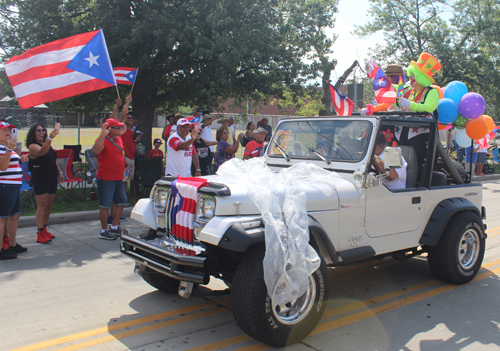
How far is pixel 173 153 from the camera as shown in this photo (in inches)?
300

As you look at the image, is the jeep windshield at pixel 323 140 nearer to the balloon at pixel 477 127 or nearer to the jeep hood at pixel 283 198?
the jeep hood at pixel 283 198

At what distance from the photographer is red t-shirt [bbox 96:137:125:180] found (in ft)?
22.0

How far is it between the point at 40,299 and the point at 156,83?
377 inches

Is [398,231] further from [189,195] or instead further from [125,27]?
[125,27]

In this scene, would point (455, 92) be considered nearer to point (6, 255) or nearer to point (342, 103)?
point (342, 103)

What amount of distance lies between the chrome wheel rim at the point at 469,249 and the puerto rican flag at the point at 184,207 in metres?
3.28

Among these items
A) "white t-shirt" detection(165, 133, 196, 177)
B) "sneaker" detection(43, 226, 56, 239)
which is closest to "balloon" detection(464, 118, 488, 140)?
"white t-shirt" detection(165, 133, 196, 177)

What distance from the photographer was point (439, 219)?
16.1 feet

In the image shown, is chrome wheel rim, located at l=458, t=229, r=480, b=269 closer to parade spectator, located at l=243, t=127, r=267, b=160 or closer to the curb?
parade spectator, located at l=243, t=127, r=267, b=160

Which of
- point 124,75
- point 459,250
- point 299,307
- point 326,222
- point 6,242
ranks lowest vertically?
point 6,242

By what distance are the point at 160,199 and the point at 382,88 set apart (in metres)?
3.65

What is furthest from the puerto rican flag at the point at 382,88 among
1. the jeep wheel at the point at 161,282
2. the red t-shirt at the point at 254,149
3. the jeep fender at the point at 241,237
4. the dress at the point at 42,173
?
the dress at the point at 42,173

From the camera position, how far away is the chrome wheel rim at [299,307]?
3594 mm

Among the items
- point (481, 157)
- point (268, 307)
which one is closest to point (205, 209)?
point (268, 307)
